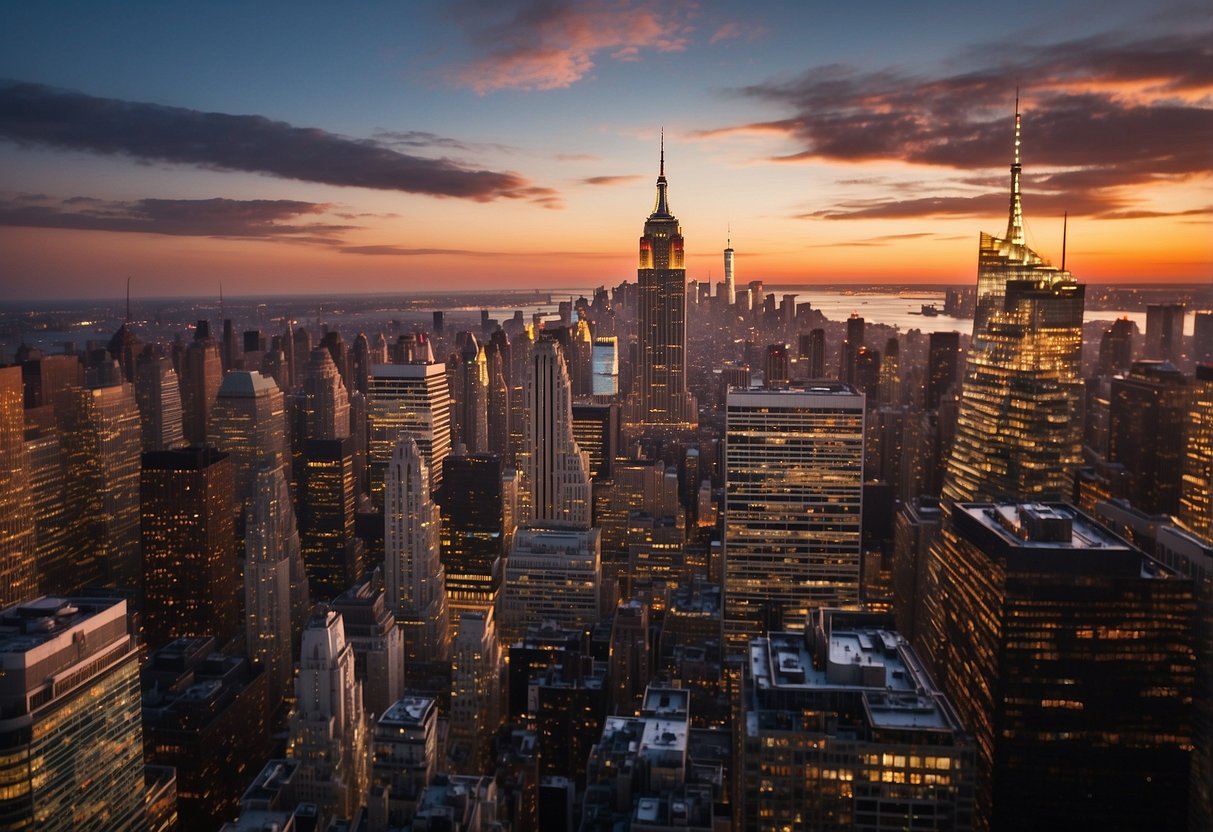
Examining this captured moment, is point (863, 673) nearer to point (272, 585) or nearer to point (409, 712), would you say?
point (409, 712)

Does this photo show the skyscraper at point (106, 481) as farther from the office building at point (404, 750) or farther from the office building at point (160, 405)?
the office building at point (404, 750)

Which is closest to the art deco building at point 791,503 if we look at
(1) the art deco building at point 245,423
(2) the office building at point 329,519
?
(2) the office building at point 329,519

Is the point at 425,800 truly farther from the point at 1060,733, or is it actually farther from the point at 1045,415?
the point at 1045,415

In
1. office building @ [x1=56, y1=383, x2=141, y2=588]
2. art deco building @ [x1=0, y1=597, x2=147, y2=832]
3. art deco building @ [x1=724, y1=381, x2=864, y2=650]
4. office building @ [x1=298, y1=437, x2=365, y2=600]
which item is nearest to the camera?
art deco building @ [x1=0, y1=597, x2=147, y2=832]

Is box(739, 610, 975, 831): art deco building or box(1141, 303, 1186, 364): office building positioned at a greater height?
box(1141, 303, 1186, 364): office building

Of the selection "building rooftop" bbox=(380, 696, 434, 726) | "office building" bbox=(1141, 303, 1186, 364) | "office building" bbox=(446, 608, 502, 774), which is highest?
"office building" bbox=(1141, 303, 1186, 364)

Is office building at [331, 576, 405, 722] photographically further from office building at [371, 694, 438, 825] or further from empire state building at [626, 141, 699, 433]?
empire state building at [626, 141, 699, 433]

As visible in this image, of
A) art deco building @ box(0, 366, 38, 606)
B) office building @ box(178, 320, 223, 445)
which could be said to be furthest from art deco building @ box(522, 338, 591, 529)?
art deco building @ box(0, 366, 38, 606)
